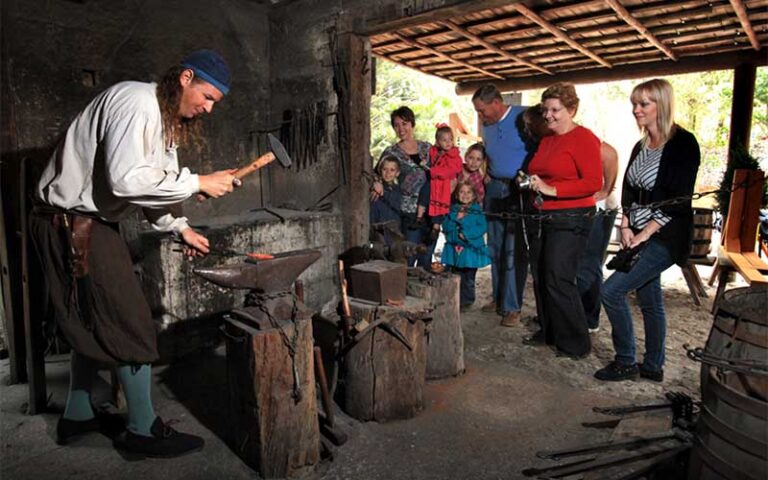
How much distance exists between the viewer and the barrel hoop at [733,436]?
178cm

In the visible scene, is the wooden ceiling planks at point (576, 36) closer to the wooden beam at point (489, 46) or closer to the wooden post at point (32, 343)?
the wooden beam at point (489, 46)

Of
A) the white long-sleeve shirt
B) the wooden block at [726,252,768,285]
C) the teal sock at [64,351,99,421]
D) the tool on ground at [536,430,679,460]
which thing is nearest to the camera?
the white long-sleeve shirt

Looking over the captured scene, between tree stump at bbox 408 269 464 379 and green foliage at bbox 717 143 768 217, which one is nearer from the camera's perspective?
tree stump at bbox 408 269 464 379

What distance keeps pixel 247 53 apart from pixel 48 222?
3.10m

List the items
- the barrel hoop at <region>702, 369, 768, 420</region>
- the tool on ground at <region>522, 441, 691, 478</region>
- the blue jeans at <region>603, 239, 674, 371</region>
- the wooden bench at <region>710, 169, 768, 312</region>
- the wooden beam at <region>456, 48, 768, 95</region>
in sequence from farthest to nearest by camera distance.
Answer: the wooden beam at <region>456, 48, 768, 95</region> → the wooden bench at <region>710, 169, 768, 312</region> → the blue jeans at <region>603, 239, 674, 371</region> → the tool on ground at <region>522, 441, 691, 478</region> → the barrel hoop at <region>702, 369, 768, 420</region>

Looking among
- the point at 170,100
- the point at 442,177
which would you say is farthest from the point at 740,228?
the point at 170,100

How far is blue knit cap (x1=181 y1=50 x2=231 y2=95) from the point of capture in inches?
93.3

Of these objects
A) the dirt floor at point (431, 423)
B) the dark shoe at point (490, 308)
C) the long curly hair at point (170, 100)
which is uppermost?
the long curly hair at point (170, 100)

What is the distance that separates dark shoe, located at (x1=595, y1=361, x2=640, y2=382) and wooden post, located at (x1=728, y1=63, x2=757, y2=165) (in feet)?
12.0

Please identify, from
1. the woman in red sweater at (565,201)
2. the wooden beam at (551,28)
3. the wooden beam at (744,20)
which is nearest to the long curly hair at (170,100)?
the woman in red sweater at (565,201)

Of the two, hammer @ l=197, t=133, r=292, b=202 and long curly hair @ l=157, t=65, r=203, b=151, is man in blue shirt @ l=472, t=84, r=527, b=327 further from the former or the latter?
long curly hair @ l=157, t=65, r=203, b=151

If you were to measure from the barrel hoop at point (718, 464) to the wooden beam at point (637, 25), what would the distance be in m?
3.88

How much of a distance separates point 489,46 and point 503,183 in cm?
207

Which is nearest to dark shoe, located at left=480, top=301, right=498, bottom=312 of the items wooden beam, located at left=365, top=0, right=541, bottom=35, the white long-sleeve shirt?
wooden beam, located at left=365, top=0, right=541, bottom=35
